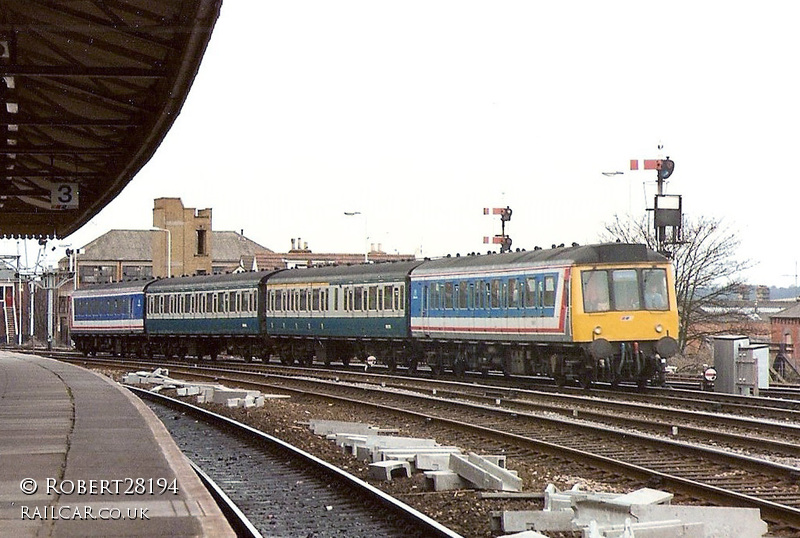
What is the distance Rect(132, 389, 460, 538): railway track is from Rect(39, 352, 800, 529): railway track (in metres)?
2.70

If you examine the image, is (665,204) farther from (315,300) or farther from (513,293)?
(315,300)

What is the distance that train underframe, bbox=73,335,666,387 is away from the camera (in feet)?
89.4

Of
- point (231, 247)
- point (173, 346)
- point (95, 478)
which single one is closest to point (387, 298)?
point (173, 346)

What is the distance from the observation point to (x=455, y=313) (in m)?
32.3

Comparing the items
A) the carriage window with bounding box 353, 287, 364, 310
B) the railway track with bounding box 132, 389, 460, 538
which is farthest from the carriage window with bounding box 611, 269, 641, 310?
the carriage window with bounding box 353, 287, 364, 310

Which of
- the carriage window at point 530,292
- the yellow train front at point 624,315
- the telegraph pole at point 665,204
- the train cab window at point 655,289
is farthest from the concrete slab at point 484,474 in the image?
the telegraph pole at point 665,204

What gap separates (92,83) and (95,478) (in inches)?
407

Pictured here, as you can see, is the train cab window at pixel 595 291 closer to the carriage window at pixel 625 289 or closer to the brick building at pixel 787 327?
the carriage window at pixel 625 289

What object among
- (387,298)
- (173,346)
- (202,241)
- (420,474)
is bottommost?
(420,474)

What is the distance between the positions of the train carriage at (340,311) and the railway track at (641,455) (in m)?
12.2

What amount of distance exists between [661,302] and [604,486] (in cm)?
1525

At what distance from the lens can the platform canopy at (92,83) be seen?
51.4ft

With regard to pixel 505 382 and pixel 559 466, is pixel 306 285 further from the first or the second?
pixel 559 466

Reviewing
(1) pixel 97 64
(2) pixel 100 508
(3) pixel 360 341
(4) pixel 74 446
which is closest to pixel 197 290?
(3) pixel 360 341
